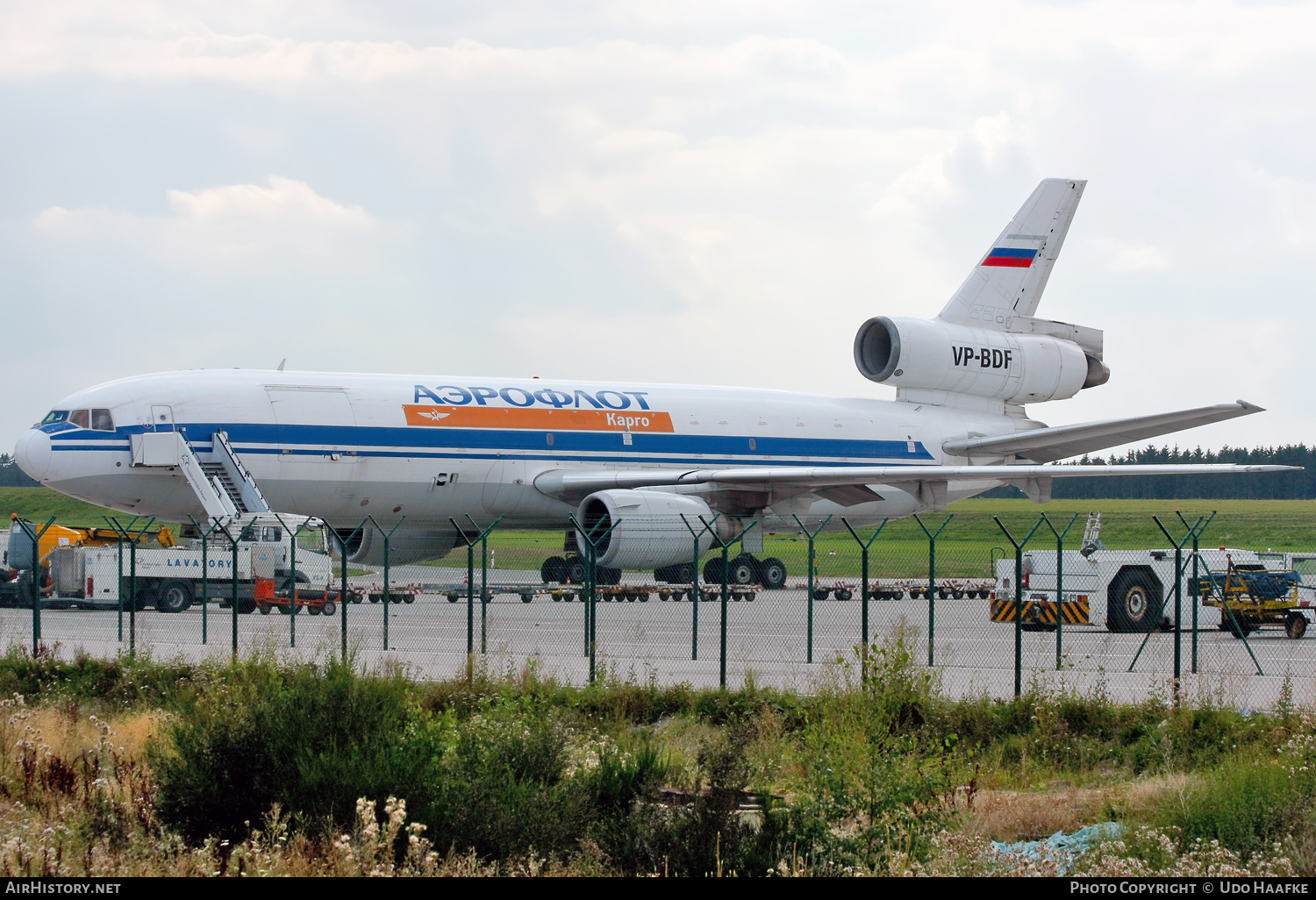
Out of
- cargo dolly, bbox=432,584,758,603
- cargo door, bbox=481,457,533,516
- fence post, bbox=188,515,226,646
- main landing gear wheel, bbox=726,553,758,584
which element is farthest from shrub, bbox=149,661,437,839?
main landing gear wheel, bbox=726,553,758,584

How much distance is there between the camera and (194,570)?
24438 mm

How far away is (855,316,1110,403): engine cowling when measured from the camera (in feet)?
113

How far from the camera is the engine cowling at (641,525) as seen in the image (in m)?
25.8

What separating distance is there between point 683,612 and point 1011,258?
641 inches

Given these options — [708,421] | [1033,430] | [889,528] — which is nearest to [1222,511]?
[889,528]

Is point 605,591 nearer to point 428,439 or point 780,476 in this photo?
point 428,439

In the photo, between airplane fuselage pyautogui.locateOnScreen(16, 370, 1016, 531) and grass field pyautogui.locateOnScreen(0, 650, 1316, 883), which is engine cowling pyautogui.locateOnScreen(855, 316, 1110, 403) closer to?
airplane fuselage pyautogui.locateOnScreen(16, 370, 1016, 531)

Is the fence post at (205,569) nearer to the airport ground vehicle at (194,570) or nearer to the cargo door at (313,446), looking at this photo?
the airport ground vehicle at (194,570)

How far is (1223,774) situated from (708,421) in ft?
74.9

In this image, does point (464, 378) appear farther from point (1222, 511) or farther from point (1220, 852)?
point (1222, 511)

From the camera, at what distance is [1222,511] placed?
78562 mm

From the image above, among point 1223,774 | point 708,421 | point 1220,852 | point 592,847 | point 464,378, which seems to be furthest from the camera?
point 708,421

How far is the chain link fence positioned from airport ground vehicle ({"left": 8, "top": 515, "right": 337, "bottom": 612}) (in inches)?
1.9
